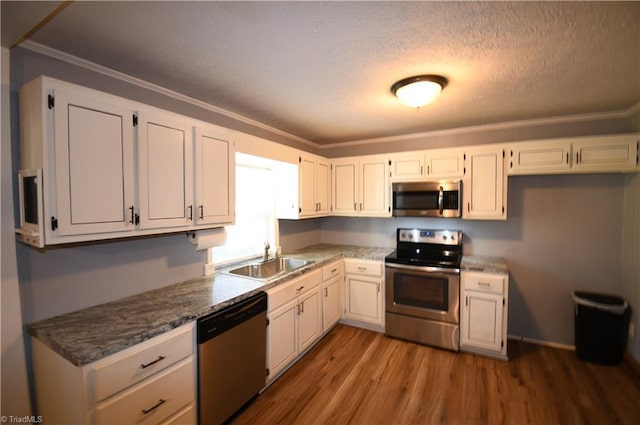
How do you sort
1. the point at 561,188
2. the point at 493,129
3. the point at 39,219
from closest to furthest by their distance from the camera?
the point at 39,219, the point at 561,188, the point at 493,129

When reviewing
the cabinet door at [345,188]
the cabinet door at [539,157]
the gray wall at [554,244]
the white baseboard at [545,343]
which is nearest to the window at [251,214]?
the cabinet door at [345,188]

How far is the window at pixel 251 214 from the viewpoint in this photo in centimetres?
284

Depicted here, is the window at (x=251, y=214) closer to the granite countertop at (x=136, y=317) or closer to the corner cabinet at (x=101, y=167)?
the granite countertop at (x=136, y=317)

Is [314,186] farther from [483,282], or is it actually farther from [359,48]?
[483,282]

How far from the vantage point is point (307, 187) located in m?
3.38

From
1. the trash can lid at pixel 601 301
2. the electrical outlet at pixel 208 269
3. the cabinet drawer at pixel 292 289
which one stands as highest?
the electrical outlet at pixel 208 269

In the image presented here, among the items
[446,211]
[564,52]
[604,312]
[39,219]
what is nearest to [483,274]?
[446,211]

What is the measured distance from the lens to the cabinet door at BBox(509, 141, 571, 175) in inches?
108

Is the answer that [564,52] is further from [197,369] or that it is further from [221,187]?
[197,369]

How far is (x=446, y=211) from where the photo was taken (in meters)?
3.13

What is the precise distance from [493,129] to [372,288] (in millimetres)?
2332

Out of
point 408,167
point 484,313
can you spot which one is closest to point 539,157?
point 408,167

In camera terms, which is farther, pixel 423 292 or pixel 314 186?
pixel 314 186

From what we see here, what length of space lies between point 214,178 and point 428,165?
2.37m
